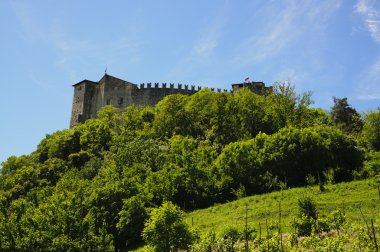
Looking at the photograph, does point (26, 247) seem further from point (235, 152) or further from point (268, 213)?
point (235, 152)

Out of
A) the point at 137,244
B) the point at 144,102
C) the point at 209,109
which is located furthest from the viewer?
the point at 144,102

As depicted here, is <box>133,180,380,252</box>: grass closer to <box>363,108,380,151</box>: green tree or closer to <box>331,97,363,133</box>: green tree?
<box>363,108,380,151</box>: green tree

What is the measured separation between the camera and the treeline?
1353 inches

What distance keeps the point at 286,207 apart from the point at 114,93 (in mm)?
57809

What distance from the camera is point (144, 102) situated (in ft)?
277

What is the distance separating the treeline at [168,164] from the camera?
34.4m

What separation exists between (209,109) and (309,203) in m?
39.9

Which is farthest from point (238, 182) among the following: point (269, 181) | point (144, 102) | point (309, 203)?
point (144, 102)

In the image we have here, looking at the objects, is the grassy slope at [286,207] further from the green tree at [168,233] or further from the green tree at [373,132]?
the green tree at [373,132]

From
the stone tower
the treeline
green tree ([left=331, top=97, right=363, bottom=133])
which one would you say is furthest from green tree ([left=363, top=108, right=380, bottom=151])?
the stone tower

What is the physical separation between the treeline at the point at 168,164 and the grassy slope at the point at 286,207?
7.72 ft

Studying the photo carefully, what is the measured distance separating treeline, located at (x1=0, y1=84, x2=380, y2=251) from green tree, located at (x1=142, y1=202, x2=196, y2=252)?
5.45m

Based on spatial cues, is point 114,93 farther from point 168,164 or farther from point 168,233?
point 168,233

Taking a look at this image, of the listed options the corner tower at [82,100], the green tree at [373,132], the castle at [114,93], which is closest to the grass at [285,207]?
the green tree at [373,132]
